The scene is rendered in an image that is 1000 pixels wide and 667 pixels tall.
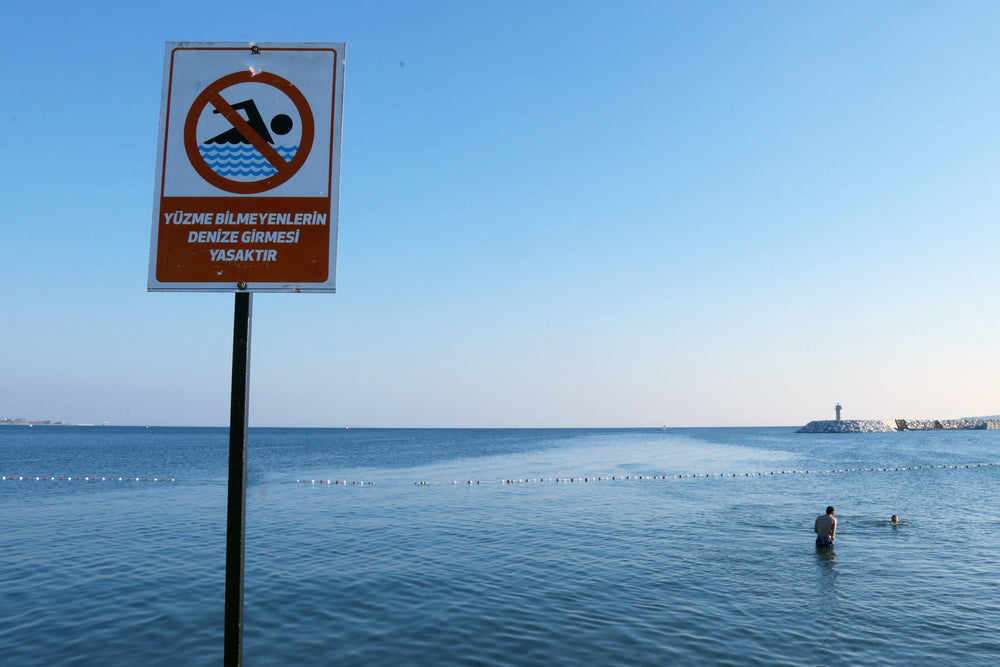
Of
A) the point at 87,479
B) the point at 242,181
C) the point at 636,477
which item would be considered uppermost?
the point at 242,181

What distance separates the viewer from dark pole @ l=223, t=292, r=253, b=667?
4.80 metres

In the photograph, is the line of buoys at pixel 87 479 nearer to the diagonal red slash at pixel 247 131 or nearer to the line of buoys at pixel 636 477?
the line of buoys at pixel 636 477

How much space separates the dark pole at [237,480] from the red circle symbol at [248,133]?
985 millimetres

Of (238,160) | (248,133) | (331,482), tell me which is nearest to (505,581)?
(238,160)

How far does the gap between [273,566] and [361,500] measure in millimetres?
20700

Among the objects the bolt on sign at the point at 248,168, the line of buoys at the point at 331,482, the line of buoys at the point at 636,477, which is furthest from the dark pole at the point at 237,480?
the line of buoys at the point at 331,482

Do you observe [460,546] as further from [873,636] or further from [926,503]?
[926,503]

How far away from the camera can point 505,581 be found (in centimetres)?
2006

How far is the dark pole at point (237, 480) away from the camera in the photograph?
480cm

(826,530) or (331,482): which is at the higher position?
(826,530)

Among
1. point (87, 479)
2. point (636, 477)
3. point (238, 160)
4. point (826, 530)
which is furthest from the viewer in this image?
point (636, 477)

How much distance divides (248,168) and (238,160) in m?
0.11

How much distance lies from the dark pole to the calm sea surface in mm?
9624

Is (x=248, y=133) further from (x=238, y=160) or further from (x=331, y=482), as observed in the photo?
(x=331, y=482)
